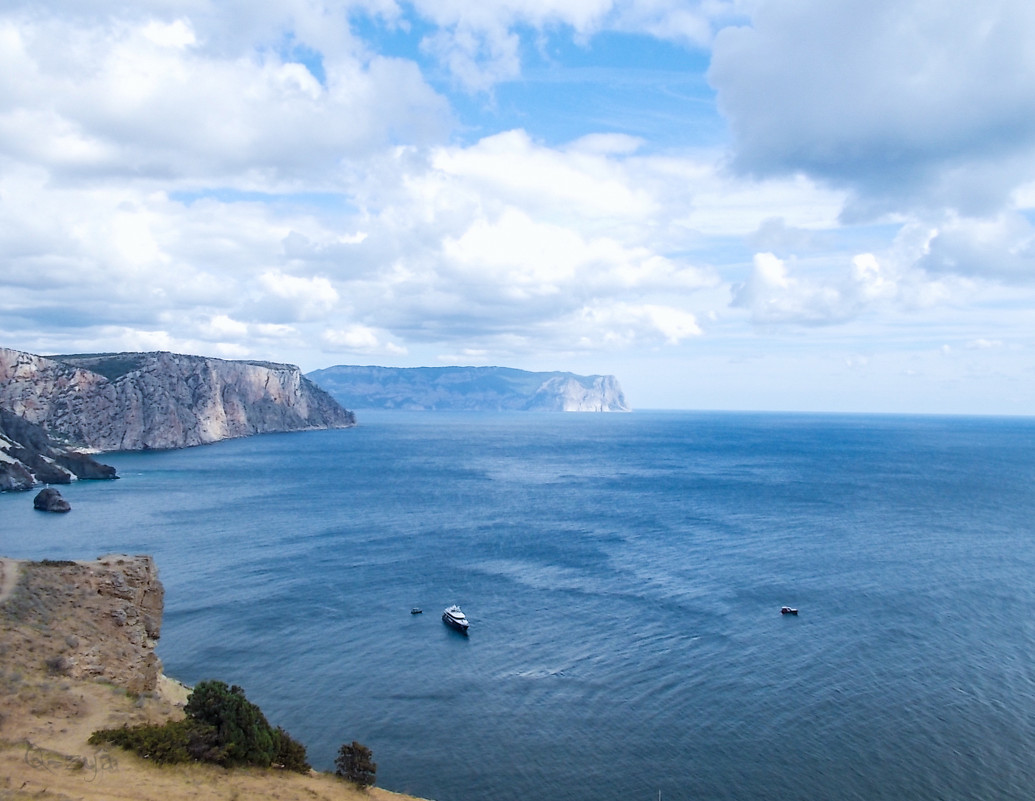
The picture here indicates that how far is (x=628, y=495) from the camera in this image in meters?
130

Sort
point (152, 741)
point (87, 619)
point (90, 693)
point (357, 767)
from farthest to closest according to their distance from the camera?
1. point (87, 619)
2. point (90, 693)
3. point (357, 767)
4. point (152, 741)

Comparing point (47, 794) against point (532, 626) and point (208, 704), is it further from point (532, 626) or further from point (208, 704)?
point (532, 626)

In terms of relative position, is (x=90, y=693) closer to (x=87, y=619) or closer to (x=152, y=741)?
(x=152, y=741)

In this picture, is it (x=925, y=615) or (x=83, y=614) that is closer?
(x=83, y=614)

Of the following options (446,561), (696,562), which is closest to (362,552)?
(446,561)

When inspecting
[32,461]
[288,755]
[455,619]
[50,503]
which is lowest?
[455,619]

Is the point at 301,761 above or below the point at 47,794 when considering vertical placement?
below

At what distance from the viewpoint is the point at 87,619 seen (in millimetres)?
37938

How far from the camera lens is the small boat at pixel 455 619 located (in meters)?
57.9

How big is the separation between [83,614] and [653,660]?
36.6 m

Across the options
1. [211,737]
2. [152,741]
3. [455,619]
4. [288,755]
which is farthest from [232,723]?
[455,619]

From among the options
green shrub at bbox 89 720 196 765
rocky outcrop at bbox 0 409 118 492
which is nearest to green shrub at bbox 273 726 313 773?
green shrub at bbox 89 720 196 765

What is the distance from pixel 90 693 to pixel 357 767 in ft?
40.7

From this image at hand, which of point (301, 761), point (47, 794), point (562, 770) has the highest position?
point (47, 794)
